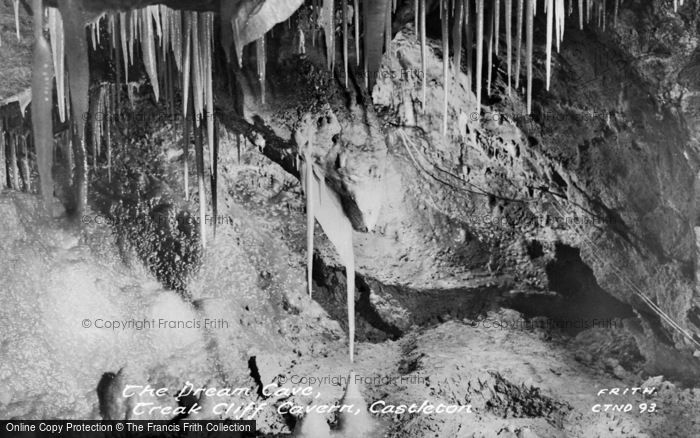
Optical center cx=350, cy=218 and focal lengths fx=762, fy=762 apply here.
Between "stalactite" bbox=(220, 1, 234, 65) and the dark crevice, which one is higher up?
"stalactite" bbox=(220, 1, 234, 65)

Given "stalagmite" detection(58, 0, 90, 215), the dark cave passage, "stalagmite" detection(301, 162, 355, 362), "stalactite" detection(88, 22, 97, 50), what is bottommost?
the dark cave passage

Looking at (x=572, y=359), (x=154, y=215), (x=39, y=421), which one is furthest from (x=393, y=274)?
(x=39, y=421)

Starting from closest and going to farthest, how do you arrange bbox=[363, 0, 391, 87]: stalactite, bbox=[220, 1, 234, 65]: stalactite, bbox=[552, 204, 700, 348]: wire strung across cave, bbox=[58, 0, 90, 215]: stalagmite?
bbox=[58, 0, 90, 215]: stalagmite → bbox=[220, 1, 234, 65]: stalactite → bbox=[363, 0, 391, 87]: stalactite → bbox=[552, 204, 700, 348]: wire strung across cave

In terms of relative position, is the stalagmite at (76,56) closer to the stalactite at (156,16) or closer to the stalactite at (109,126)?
the stalactite at (156,16)

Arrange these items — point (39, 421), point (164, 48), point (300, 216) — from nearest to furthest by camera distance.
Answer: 1. point (164, 48)
2. point (39, 421)
3. point (300, 216)

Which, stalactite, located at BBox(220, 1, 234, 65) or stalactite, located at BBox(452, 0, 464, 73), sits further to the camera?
stalactite, located at BBox(452, 0, 464, 73)

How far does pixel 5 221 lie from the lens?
3.82 metres

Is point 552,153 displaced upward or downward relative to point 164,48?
downward

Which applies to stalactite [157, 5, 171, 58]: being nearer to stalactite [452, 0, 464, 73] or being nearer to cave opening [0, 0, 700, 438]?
cave opening [0, 0, 700, 438]

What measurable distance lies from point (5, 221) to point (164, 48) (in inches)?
54.4

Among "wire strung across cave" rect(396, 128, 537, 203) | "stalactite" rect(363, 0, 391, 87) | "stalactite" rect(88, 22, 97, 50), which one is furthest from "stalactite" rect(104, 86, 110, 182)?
"stalactite" rect(363, 0, 391, 87)

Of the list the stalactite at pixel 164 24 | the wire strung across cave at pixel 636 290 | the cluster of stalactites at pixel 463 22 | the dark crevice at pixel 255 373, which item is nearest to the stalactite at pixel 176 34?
the stalactite at pixel 164 24

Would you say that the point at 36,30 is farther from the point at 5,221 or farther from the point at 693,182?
the point at 693,182

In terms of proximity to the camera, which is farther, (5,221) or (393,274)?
(393,274)
